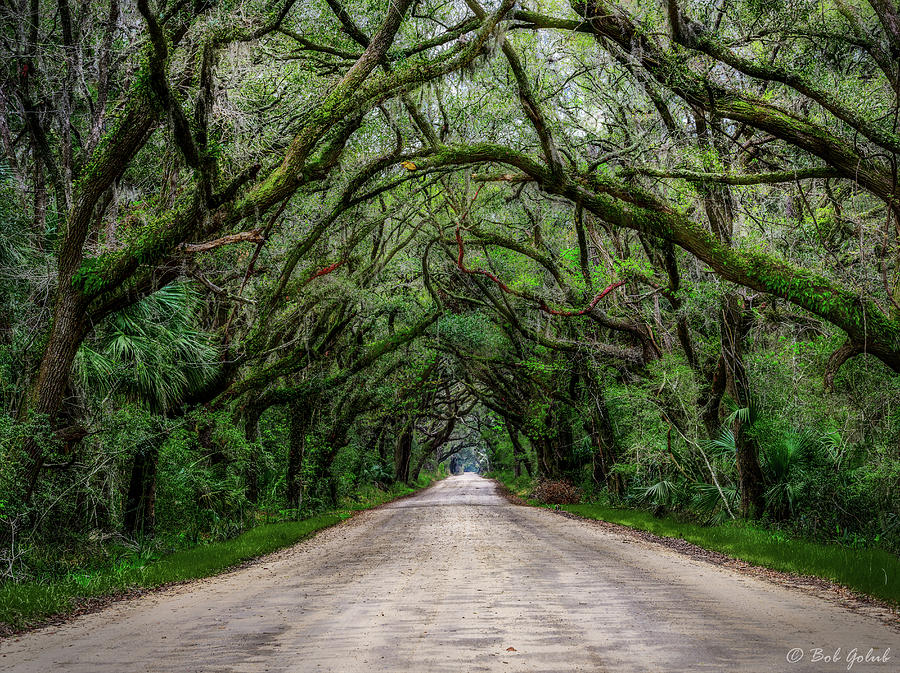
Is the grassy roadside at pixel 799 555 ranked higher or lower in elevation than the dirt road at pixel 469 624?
lower

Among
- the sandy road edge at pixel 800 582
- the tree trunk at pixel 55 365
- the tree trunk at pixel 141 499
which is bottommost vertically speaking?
the sandy road edge at pixel 800 582

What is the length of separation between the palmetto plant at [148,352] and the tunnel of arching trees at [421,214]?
53 mm

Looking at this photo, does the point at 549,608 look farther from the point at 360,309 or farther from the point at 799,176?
the point at 360,309

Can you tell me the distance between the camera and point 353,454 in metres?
26.0

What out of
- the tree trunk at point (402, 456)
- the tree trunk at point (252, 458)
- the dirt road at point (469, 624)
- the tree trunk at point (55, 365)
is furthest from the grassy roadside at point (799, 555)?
the tree trunk at point (402, 456)

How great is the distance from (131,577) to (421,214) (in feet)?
32.6

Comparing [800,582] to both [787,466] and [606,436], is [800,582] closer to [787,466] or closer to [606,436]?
[787,466]

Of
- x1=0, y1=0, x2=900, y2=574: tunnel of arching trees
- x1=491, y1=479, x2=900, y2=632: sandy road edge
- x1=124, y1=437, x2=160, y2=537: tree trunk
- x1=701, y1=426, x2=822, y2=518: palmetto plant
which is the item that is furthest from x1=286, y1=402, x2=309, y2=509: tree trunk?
x1=701, y1=426, x2=822, y2=518: palmetto plant

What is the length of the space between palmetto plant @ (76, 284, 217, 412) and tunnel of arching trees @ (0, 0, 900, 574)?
0.05 meters

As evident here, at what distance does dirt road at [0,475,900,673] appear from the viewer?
438cm

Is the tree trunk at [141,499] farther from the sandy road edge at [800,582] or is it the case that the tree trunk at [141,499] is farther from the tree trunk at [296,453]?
the sandy road edge at [800,582]

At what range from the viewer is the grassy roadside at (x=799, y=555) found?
705 centimetres

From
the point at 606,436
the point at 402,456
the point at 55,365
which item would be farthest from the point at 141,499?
the point at 402,456

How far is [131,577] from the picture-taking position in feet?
26.4
